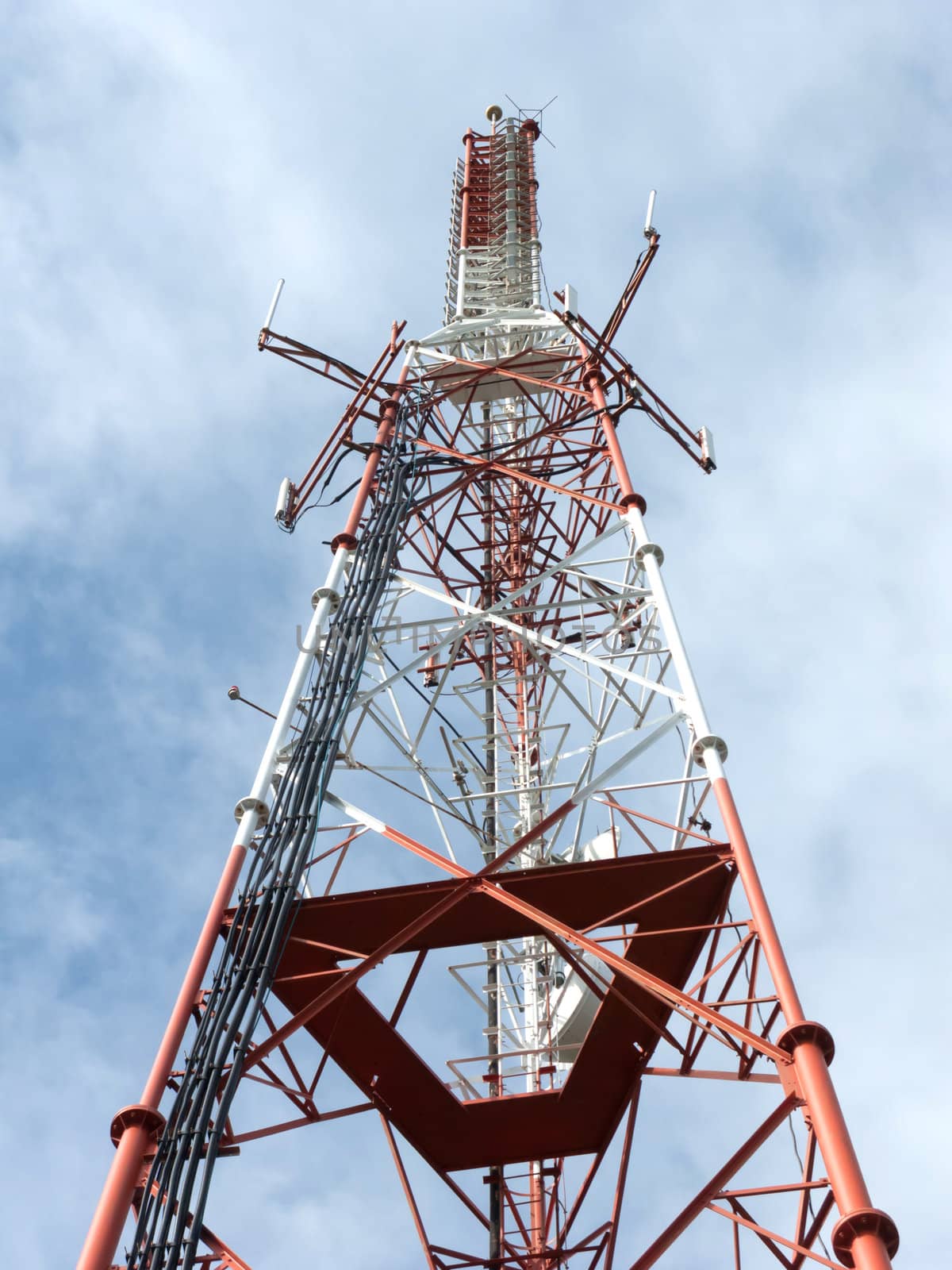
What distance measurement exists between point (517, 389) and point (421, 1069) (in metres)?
12.5

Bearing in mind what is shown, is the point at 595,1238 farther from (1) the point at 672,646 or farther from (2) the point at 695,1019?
(1) the point at 672,646

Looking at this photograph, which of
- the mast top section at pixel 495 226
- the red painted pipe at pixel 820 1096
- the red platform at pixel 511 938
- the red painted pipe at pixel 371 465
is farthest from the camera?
the mast top section at pixel 495 226

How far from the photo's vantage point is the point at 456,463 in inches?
786

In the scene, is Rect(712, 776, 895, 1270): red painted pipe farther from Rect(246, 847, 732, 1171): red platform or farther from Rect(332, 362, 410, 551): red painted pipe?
Rect(332, 362, 410, 551): red painted pipe

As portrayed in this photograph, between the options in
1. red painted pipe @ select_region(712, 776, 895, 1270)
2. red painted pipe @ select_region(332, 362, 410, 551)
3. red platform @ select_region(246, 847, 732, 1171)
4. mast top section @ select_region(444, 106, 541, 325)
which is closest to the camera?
red painted pipe @ select_region(712, 776, 895, 1270)

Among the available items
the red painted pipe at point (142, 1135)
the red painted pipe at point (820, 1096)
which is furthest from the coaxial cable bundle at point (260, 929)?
the red painted pipe at point (820, 1096)

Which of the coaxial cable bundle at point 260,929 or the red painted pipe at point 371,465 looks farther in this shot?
the red painted pipe at point 371,465

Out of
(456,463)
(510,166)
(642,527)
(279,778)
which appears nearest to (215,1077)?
(279,778)

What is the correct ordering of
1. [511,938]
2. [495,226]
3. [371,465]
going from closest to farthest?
[511,938], [371,465], [495,226]

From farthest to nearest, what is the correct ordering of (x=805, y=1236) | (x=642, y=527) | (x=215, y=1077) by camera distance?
(x=642, y=527), (x=215, y=1077), (x=805, y=1236)

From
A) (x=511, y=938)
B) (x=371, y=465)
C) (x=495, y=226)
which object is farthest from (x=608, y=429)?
(x=495, y=226)

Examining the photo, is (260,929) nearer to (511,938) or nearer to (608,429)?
(511,938)

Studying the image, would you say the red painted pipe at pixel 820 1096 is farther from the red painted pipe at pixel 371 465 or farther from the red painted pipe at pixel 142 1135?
the red painted pipe at pixel 371 465

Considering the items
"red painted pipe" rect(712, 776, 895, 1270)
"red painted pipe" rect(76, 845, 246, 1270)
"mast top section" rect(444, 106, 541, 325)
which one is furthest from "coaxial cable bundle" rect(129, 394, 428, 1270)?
"mast top section" rect(444, 106, 541, 325)
